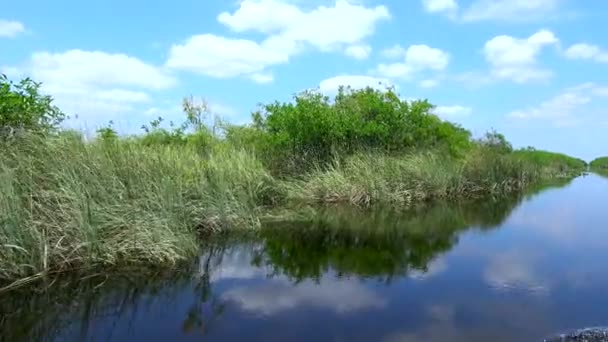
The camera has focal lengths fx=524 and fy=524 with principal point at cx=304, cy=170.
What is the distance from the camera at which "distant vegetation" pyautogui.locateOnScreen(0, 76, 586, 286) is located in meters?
7.54

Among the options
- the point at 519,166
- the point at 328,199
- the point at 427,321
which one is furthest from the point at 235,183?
the point at 519,166

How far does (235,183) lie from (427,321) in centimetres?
789

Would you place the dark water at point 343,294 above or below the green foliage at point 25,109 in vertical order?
below

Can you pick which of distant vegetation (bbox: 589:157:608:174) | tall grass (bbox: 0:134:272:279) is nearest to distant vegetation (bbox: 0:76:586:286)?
tall grass (bbox: 0:134:272:279)

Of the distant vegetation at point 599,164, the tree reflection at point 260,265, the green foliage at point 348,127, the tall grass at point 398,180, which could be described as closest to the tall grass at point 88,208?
the tree reflection at point 260,265

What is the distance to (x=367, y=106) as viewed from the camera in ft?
67.5

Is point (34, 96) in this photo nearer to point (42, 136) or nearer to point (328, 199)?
point (42, 136)

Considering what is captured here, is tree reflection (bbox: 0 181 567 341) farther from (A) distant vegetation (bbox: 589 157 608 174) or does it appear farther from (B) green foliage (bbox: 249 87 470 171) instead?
(A) distant vegetation (bbox: 589 157 608 174)

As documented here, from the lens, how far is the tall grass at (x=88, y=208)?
23.1ft

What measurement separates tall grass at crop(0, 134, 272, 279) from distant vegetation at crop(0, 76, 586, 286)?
0.02m

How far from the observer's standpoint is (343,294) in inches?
283

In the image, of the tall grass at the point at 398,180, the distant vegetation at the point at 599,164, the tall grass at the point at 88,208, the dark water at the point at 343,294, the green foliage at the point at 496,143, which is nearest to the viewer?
the dark water at the point at 343,294

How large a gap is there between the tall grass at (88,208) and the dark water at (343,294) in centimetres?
51

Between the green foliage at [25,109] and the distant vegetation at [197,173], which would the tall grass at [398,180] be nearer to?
the distant vegetation at [197,173]
